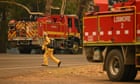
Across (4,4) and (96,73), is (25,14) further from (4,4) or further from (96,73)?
(96,73)

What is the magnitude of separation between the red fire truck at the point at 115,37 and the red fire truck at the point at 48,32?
2484 cm

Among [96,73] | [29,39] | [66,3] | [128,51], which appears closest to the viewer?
[128,51]

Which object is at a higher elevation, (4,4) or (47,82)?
(4,4)

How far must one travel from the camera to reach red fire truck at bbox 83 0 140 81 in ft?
56.9

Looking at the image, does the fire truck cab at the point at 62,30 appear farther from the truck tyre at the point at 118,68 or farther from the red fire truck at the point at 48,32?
the truck tyre at the point at 118,68

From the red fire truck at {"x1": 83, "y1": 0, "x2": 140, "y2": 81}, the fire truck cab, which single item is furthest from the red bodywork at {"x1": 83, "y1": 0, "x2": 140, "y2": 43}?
the fire truck cab

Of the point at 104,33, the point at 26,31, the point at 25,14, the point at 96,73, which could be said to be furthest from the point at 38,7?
the point at 104,33

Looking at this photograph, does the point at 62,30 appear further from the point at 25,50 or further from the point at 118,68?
the point at 118,68

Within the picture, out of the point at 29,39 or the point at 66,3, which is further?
the point at 66,3

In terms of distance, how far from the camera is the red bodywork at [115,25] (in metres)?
17.3

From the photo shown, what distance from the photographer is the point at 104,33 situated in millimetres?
18766

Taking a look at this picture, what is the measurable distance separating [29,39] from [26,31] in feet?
2.60

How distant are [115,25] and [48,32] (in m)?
26.6

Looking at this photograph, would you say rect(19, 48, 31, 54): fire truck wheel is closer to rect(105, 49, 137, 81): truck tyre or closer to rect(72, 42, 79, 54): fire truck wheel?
rect(72, 42, 79, 54): fire truck wheel
